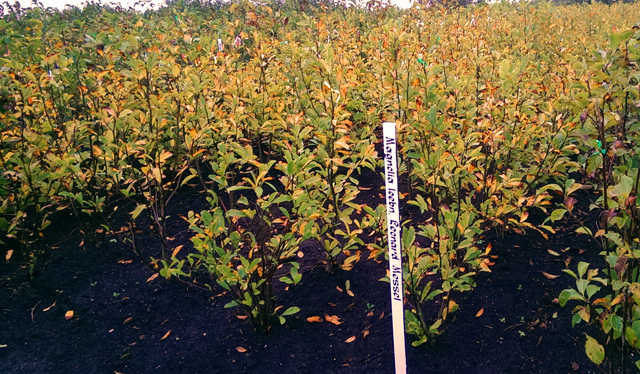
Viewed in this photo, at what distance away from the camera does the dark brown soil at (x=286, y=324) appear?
79.7 inches

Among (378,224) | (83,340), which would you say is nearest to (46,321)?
(83,340)

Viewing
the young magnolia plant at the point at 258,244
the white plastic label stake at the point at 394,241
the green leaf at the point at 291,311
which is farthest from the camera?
the green leaf at the point at 291,311

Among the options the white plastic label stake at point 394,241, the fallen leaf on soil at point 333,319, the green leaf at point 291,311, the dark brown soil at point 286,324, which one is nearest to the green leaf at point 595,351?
the dark brown soil at point 286,324

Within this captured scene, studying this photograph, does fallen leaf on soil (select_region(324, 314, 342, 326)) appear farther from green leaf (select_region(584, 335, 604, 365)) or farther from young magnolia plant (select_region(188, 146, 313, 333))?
green leaf (select_region(584, 335, 604, 365))

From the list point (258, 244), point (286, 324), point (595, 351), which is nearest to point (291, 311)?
point (286, 324)

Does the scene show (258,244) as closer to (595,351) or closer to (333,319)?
(333,319)

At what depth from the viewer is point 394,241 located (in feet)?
5.16

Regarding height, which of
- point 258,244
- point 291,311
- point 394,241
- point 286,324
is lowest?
point 286,324

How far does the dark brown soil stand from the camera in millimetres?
2025

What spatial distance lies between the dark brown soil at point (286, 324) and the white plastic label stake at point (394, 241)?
0.47 metres

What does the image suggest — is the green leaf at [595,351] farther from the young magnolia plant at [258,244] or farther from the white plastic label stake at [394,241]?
the young magnolia plant at [258,244]

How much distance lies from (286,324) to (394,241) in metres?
0.95

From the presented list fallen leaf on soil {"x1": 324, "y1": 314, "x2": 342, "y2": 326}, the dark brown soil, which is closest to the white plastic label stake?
the dark brown soil

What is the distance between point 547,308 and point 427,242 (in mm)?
786
